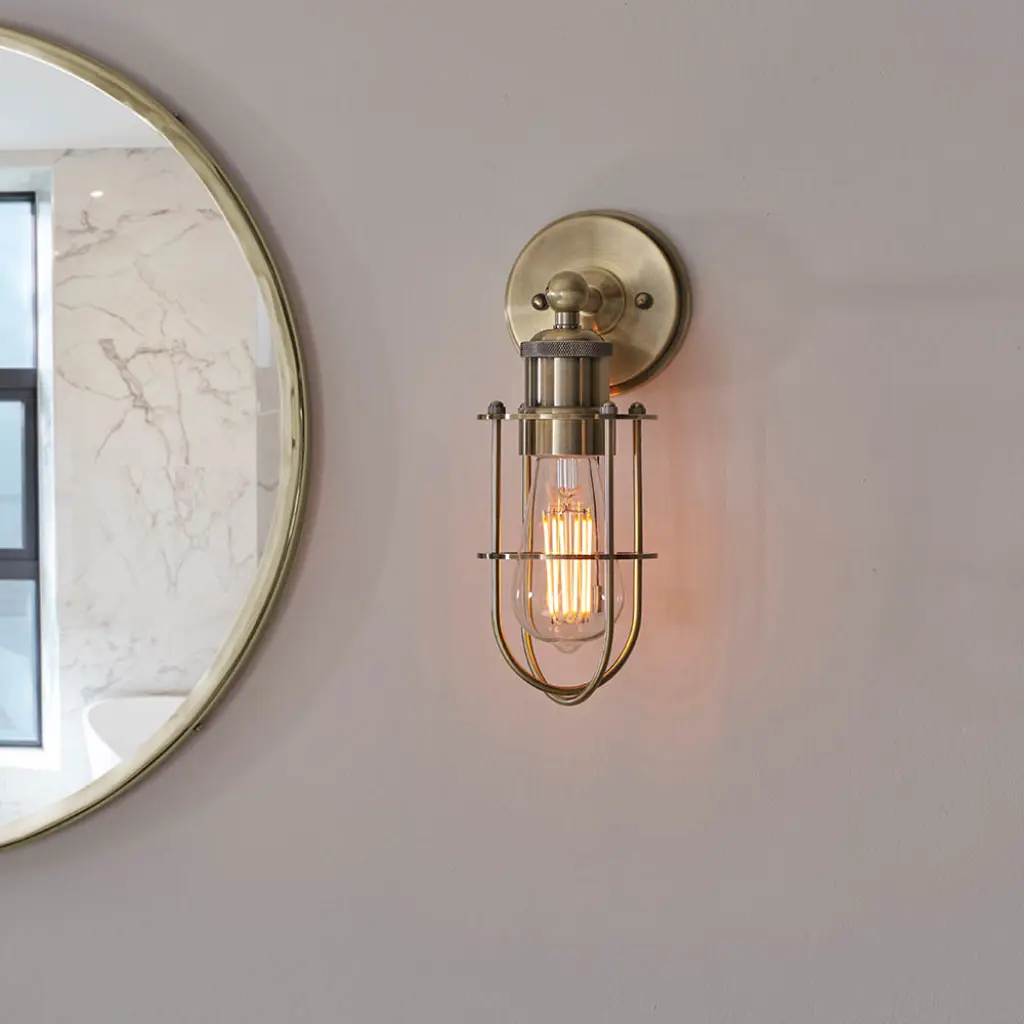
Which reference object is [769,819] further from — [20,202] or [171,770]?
[20,202]

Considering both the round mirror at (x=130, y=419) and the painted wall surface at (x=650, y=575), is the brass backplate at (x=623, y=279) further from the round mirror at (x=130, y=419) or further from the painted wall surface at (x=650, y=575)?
the round mirror at (x=130, y=419)

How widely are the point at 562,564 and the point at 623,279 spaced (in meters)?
0.22

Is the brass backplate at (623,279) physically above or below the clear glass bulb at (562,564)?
above

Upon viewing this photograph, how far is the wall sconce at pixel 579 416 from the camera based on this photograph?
0.83m

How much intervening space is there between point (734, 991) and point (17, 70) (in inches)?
36.5

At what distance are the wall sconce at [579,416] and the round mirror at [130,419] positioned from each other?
0.20 m

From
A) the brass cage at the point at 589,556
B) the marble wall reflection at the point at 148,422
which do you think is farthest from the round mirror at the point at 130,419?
the brass cage at the point at 589,556

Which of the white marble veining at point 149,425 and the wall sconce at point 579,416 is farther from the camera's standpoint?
the white marble veining at point 149,425

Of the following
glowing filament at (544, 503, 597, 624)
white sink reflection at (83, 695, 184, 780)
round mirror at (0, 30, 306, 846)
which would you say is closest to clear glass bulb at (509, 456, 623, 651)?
glowing filament at (544, 503, 597, 624)

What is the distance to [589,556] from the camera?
822mm

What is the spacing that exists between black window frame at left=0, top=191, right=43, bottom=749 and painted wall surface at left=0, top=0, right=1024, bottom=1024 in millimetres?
164

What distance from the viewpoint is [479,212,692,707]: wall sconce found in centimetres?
83

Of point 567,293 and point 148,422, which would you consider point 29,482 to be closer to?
point 148,422

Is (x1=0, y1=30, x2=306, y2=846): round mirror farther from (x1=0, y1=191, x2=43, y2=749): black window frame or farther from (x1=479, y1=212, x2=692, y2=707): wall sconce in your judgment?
(x1=479, y1=212, x2=692, y2=707): wall sconce
